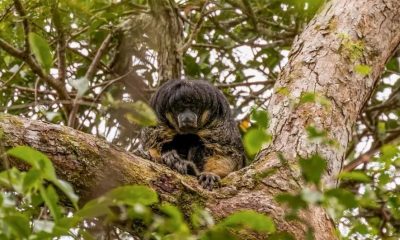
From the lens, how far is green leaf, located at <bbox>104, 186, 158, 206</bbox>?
231 cm

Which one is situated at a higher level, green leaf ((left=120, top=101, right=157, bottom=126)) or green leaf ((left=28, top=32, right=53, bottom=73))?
green leaf ((left=28, top=32, right=53, bottom=73))

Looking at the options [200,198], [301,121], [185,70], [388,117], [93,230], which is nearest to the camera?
[93,230]

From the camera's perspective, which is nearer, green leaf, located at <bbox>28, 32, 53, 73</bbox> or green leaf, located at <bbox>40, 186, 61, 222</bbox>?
green leaf, located at <bbox>40, 186, 61, 222</bbox>

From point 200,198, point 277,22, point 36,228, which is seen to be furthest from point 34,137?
point 277,22

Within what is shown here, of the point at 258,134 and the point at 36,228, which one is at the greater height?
the point at 258,134

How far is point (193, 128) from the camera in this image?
574 centimetres

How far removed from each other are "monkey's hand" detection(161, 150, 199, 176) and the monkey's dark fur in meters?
0.24

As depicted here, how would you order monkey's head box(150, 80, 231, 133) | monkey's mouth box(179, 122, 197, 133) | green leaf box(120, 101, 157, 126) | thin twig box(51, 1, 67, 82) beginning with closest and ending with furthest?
green leaf box(120, 101, 157, 126)
thin twig box(51, 1, 67, 82)
monkey's mouth box(179, 122, 197, 133)
monkey's head box(150, 80, 231, 133)

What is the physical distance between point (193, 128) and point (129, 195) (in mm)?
3365

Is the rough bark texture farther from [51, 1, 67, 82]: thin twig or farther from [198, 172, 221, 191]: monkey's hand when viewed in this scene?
[51, 1, 67, 82]: thin twig

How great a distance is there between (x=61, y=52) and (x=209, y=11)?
1.60 meters

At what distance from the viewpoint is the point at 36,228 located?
2.35 meters

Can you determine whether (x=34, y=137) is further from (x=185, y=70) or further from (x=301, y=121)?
(x=185, y=70)

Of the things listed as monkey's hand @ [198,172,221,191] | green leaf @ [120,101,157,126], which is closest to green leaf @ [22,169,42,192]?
green leaf @ [120,101,157,126]
